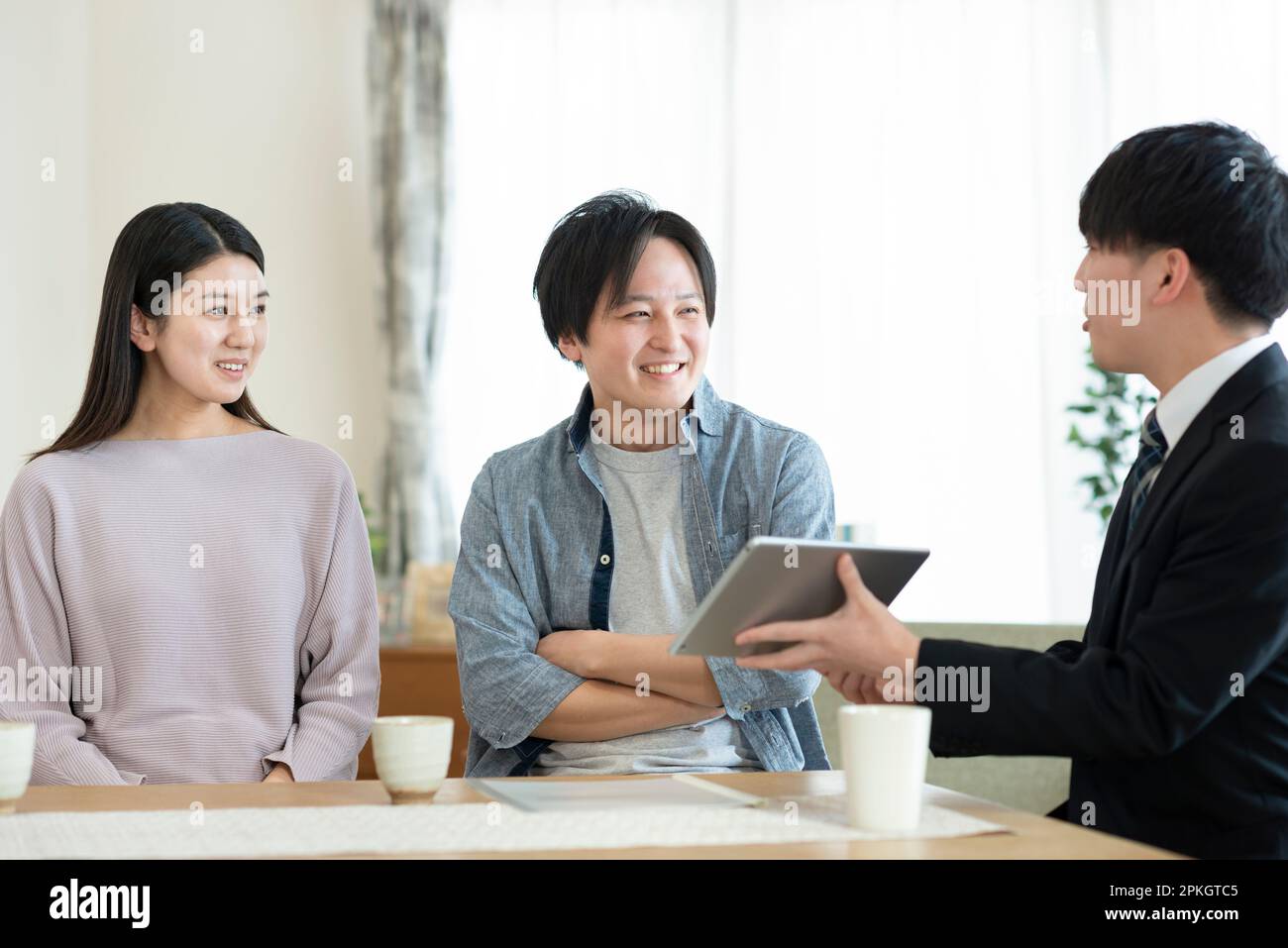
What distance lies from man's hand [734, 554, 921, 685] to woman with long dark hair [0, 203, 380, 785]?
744 millimetres

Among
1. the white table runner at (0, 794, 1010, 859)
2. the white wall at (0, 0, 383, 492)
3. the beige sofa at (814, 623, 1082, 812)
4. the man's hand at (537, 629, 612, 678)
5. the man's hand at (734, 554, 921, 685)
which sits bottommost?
the beige sofa at (814, 623, 1082, 812)

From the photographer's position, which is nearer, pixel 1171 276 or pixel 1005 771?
pixel 1171 276

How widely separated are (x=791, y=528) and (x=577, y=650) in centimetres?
36

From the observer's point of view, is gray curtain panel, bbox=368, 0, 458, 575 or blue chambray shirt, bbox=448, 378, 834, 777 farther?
gray curtain panel, bbox=368, 0, 458, 575

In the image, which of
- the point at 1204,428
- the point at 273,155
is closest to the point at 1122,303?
the point at 1204,428

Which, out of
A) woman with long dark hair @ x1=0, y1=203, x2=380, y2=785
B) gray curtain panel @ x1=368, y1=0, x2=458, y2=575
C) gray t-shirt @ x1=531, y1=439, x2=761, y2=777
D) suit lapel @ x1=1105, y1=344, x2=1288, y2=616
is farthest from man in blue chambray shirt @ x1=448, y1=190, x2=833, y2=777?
gray curtain panel @ x1=368, y1=0, x2=458, y2=575

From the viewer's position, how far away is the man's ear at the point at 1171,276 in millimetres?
1426

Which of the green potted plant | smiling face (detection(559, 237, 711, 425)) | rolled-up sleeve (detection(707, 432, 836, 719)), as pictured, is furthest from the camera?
the green potted plant

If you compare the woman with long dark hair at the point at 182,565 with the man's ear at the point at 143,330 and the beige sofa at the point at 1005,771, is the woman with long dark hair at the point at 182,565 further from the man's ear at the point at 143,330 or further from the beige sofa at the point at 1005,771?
the beige sofa at the point at 1005,771

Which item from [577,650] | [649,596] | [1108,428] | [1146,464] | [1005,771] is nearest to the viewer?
[1146,464]

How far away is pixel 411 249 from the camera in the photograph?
4.46 m

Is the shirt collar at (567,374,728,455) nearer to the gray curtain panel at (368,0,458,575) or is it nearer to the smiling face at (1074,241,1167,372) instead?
the smiling face at (1074,241,1167,372)

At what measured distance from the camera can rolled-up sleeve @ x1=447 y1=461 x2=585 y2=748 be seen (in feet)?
5.70

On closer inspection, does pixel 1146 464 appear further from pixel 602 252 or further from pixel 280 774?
pixel 280 774
